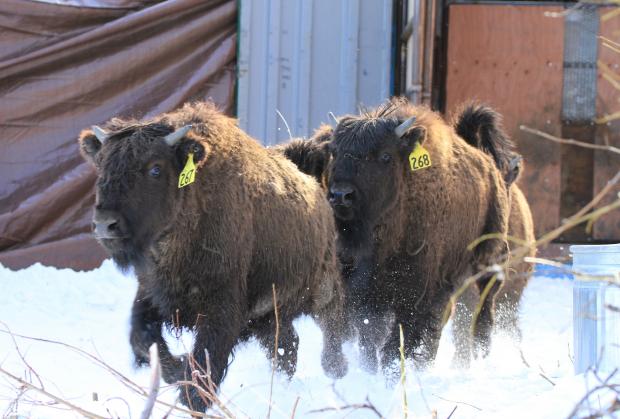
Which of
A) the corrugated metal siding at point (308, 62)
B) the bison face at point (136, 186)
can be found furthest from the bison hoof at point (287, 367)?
the corrugated metal siding at point (308, 62)

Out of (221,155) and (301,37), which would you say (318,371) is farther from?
(301,37)

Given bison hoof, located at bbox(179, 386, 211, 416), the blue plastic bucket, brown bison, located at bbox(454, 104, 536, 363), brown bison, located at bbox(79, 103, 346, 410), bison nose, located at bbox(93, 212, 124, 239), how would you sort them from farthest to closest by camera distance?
1. brown bison, located at bbox(454, 104, 536, 363)
2. brown bison, located at bbox(79, 103, 346, 410)
3. bison nose, located at bbox(93, 212, 124, 239)
4. bison hoof, located at bbox(179, 386, 211, 416)
5. the blue plastic bucket

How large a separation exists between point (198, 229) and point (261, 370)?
1.97 m

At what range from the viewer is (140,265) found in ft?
18.8

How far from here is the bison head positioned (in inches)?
270

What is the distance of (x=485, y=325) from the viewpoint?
8.06 m

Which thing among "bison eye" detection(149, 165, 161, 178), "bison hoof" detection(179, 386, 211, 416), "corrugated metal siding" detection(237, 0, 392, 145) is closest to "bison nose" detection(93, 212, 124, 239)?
"bison eye" detection(149, 165, 161, 178)

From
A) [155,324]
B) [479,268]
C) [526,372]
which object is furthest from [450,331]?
[155,324]

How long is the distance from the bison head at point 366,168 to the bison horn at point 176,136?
1.41m

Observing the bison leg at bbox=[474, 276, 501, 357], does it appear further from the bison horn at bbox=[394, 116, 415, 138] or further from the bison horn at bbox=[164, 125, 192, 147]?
the bison horn at bbox=[164, 125, 192, 147]

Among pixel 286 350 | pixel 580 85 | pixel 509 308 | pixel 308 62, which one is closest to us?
pixel 286 350

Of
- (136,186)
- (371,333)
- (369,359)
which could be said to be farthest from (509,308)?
(136,186)

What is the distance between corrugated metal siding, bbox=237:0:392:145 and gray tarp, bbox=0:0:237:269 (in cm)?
58

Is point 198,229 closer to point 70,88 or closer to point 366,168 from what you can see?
point 366,168
